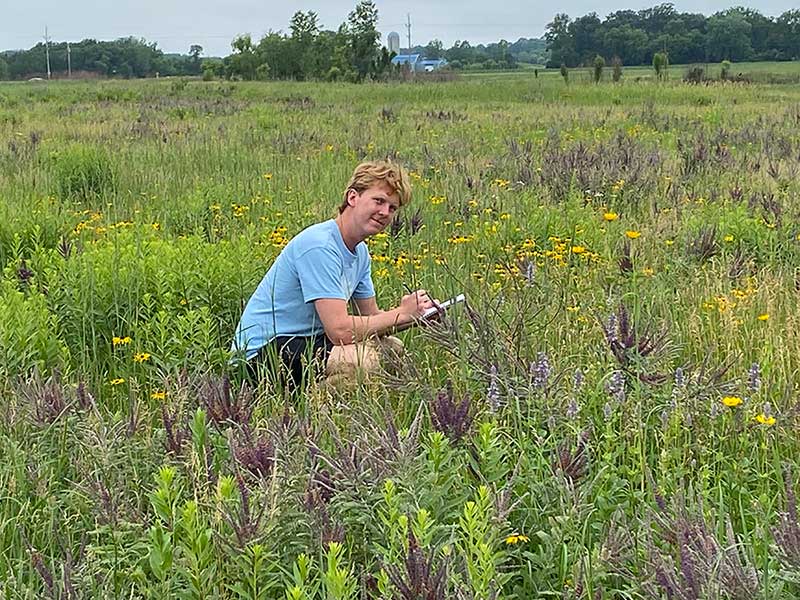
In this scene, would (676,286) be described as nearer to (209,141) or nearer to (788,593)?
(788,593)

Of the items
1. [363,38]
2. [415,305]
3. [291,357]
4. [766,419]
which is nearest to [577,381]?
[766,419]

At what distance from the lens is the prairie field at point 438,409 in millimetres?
2082

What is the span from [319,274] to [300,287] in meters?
0.22

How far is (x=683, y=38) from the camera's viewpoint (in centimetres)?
8450

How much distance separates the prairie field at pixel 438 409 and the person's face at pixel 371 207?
59 centimetres

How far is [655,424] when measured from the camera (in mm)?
3004

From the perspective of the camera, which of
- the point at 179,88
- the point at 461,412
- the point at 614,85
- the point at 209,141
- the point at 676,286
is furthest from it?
the point at 179,88

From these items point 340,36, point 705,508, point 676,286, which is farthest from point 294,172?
point 340,36

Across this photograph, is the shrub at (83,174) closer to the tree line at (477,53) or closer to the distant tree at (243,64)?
the distant tree at (243,64)

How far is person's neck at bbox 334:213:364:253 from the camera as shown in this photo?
4207 mm

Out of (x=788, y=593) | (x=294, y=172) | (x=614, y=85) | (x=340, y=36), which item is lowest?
(x=788, y=593)

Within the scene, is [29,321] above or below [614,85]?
below

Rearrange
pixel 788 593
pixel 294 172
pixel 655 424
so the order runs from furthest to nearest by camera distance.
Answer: pixel 294 172, pixel 655 424, pixel 788 593

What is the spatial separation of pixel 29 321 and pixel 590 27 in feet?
299
